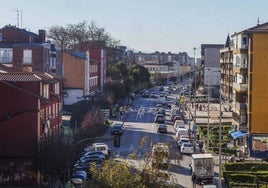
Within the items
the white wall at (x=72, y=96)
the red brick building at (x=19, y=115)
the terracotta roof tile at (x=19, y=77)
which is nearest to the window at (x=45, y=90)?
the terracotta roof tile at (x=19, y=77)

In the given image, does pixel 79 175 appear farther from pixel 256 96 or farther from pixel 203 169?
pixel 256 96

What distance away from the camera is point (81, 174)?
36.6 metres

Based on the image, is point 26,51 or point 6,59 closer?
point 26,51

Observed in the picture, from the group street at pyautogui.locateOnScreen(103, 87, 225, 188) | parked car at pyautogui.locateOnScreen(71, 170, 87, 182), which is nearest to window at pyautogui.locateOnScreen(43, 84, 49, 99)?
street at pyautogui.locateOnScreen(103, 87, 225, 188)

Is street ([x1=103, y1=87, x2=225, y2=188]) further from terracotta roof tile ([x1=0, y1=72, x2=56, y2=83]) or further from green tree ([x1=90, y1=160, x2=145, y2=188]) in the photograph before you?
terracotta roof tile ([x1=0, y1=72, x2=56, y2=83])

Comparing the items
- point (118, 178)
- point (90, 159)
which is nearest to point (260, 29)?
point (90, 159)

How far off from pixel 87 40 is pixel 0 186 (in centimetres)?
8864

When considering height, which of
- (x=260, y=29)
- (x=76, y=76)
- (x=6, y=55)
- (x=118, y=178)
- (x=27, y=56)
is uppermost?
(x=260, y=29)

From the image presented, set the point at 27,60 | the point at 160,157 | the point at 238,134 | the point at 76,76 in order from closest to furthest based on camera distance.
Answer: the point at 160,157, the point at 238,134, the point at 27,60, the point at 76,76

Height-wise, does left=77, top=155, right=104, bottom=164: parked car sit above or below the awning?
below

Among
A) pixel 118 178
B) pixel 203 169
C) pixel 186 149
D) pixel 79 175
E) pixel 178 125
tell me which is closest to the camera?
pixel 118 178

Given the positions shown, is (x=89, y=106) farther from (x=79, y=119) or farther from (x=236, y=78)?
(x=236, y=78)

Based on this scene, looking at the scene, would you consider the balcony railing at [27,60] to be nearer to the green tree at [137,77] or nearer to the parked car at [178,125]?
the parked car at [178,125]

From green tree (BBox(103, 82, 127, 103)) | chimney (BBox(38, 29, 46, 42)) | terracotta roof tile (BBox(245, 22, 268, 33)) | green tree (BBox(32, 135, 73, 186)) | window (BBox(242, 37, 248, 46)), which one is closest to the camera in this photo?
green tree (BBox(32, 135, 73, 186))
